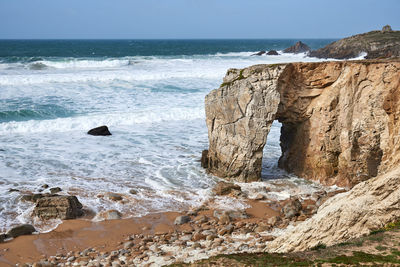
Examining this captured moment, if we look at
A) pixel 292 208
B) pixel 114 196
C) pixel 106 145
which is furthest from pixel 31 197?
pixel 292 208

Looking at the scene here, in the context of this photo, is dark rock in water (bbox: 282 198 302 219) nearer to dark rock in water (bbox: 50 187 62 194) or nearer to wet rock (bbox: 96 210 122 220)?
wet rock (bbox: 96 210 122 220)

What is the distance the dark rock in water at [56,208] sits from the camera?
12.9m

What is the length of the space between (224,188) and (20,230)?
7.02m

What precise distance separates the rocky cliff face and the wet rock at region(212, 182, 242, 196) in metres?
1.23

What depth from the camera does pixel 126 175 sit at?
1694cm

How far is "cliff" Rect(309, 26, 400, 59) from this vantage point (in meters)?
65.1

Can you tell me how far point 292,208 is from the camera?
13578 mm

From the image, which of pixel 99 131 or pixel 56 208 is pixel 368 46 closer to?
pixel 99 131

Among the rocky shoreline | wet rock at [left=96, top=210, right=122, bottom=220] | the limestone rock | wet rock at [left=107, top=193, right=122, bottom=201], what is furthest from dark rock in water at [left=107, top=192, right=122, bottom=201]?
the limestone rock

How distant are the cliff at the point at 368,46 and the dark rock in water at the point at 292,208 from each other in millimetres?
56438

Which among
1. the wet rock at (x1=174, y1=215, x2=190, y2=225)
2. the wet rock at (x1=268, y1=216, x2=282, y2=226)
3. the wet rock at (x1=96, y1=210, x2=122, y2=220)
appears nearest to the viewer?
the wet rock at (x1=268, y1=216, x2=282, y2=226)

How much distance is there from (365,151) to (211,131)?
604cm

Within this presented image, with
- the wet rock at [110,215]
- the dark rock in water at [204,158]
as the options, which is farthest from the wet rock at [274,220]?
the dark rock in water at [204,158]

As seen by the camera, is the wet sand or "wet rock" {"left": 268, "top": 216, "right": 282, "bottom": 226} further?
"wet rock" {"left": 268, "top": 216, "right": 282, "bottom": 226}
